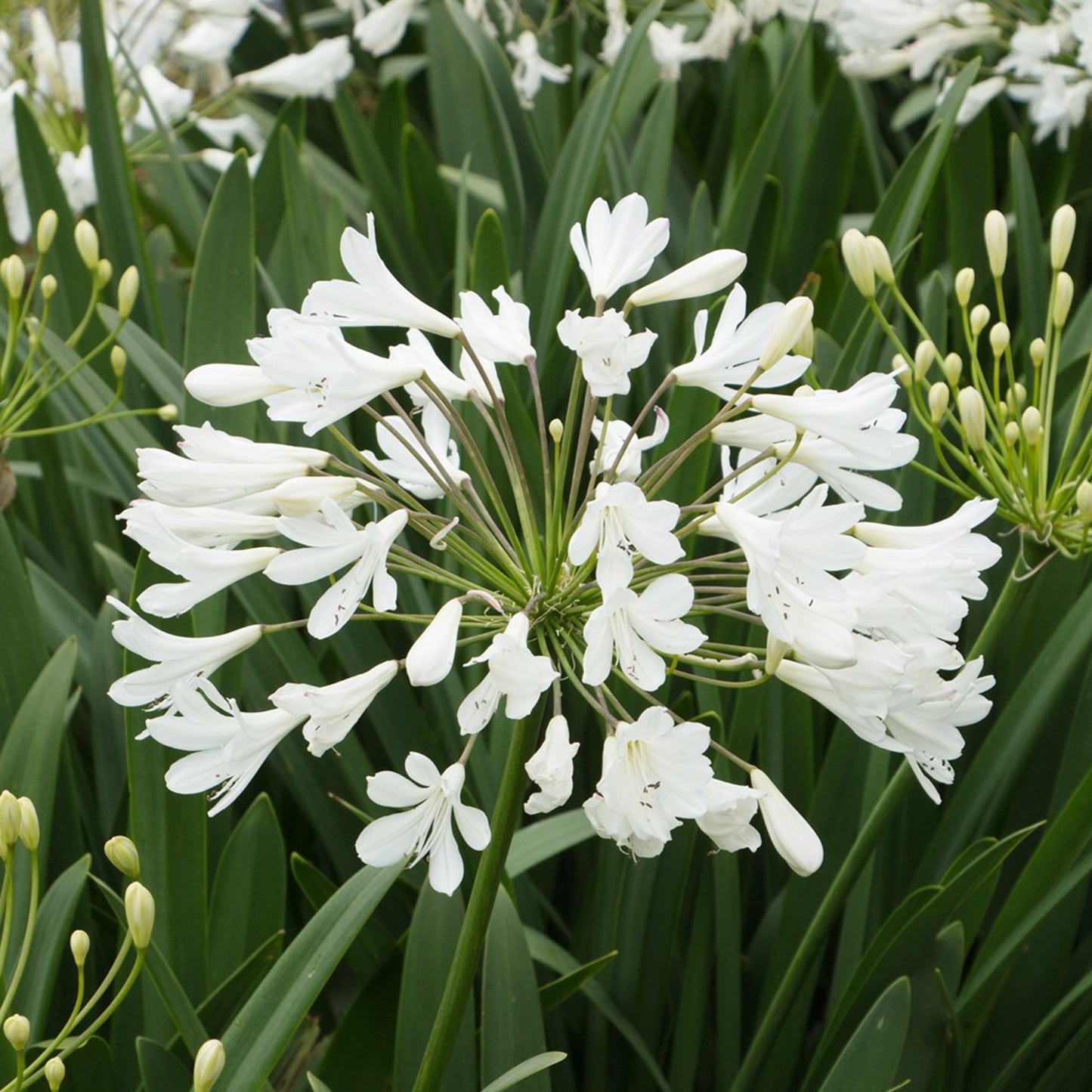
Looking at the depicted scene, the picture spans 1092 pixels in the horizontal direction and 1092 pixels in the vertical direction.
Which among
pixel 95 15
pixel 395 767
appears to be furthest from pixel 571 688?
pixel 95 15

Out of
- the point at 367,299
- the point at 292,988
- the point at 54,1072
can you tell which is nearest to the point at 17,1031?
the point at 54,1072

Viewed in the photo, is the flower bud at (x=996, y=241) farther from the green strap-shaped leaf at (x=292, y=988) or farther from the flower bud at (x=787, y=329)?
the green strap-shaped leaf at (x=292, y=988)

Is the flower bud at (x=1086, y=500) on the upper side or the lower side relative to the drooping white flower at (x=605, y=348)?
lower

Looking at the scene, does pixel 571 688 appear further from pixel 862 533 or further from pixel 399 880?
pixel 862 533

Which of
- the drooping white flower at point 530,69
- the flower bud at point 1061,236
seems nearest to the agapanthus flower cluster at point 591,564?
the flower bud at point 1061,236

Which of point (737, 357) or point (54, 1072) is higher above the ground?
point (737, 357)

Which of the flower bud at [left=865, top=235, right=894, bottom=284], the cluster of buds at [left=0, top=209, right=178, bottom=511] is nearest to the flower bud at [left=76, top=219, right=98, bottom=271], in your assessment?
the cluster of buds at [left=0, top=209, right=178, bottom=511]

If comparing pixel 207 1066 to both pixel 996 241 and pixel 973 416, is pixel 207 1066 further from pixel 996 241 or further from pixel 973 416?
pixel 996 241

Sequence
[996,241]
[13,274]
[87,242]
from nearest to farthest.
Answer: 1. [996,241]
2. [13,274]
3. [87,242]
